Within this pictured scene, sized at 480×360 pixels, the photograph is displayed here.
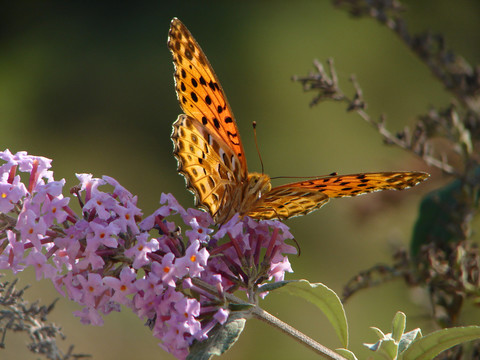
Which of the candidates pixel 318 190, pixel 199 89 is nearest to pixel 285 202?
pixel 318 190

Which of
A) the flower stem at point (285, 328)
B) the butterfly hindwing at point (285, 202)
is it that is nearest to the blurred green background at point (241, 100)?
the butterfly hindwing at point (285, 202)

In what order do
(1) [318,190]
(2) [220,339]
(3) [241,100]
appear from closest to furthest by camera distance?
(2) [220,339], (1) [318,190], (3) [241,100]

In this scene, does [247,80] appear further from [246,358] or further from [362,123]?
[246,358]

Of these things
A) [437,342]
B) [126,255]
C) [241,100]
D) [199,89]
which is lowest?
[437,342]

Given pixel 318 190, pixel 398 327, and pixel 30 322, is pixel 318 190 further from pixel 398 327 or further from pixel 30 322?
pixel 30 322

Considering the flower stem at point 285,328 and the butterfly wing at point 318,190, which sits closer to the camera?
the flower stem at point 285,328

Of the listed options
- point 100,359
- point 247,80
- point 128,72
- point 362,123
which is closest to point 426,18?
point 362,123

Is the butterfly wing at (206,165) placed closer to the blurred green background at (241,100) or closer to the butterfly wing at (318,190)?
the butterfly wing at (318,190)
